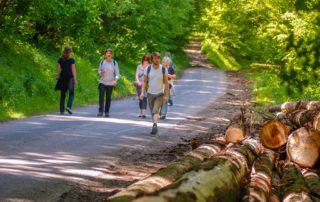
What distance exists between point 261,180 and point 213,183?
175 centimetres

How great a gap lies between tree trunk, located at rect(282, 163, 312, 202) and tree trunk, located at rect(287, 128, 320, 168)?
0.36 meters

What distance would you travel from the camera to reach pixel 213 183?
560cm

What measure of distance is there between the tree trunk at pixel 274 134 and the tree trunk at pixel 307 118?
0.84 m

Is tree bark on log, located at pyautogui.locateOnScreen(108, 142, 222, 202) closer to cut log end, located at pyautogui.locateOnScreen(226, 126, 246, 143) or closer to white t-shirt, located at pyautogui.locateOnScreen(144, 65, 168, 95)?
cut log end, located at pyautogui.locateOnScreen(226, 126, 246, 143)

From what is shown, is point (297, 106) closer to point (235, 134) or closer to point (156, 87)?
point (156, 87)

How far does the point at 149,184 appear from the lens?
6.00 meters

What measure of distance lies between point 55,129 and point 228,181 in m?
7.77

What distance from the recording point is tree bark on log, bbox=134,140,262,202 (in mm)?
4684

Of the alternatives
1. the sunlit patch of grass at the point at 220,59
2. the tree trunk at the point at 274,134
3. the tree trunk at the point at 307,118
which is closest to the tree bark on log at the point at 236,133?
the tree trunk at the point at 274,134

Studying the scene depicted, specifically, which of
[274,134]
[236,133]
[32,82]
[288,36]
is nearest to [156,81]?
[236,133]

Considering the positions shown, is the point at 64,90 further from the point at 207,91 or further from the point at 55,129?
the point at 207,91

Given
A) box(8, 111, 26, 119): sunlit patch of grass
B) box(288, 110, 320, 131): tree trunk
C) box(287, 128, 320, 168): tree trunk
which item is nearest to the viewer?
box(287, 128, 320, 168): tree trunk

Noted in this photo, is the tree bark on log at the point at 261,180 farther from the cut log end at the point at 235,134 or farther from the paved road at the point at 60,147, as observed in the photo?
the paved road at the point at 60,147

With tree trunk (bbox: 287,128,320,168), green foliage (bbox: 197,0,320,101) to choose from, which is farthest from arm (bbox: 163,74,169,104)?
green foliage (bbox: 197,0,320,101)
